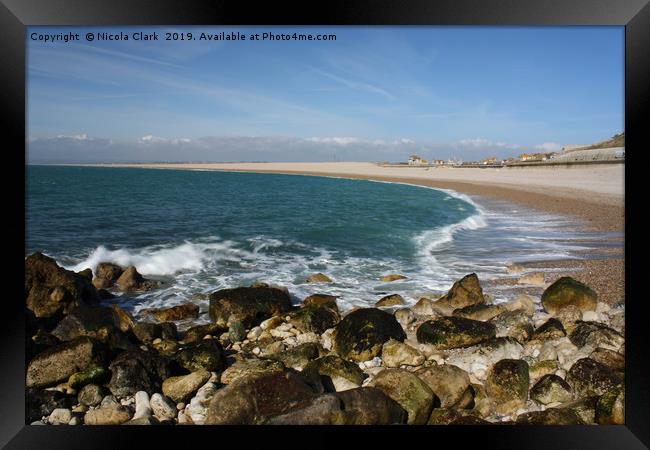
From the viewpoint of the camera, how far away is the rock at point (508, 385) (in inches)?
150

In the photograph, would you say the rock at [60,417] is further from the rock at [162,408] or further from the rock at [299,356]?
the rock at [299,356]

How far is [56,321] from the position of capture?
5.81 m

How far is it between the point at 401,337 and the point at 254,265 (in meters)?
5.32

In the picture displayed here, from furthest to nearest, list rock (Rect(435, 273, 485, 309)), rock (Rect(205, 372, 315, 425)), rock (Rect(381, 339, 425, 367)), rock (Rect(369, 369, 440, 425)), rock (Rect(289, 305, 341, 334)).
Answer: rock (Rect(435, 273, 485, 309)) → rock (Rect(289, 305, 341, 334)) → rock (Rect(381, 339, 425, 367)) → rock (Rect(369, 369, 440, 425)) → rock (Rect(205, 372, 315, 425))

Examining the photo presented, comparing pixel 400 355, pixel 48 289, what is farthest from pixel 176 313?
pixel 400 355

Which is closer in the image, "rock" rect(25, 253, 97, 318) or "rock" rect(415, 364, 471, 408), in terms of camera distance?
"rock" rect(415, 364, 471, 408)

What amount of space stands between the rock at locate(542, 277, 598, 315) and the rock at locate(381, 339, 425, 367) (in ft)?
7.11

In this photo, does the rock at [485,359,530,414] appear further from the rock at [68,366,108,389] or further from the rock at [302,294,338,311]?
the rock at [68,366,108,389]

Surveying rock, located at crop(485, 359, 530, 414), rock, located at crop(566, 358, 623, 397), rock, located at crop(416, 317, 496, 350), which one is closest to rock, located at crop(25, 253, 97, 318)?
rock, located at crop(416, 317, 496, 350)

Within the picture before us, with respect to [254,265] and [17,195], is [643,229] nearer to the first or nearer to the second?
[17,195]

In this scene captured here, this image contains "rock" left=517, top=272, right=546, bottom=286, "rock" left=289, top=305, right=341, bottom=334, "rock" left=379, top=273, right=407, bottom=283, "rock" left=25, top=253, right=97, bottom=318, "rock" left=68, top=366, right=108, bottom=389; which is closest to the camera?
"rock" left=68, top=366, right=108, bottom=389

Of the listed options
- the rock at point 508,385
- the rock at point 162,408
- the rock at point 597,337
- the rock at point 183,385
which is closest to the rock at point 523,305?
the rock at point 597,337

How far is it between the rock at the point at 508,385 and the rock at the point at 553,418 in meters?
0.30

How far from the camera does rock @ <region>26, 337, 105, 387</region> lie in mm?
3977
